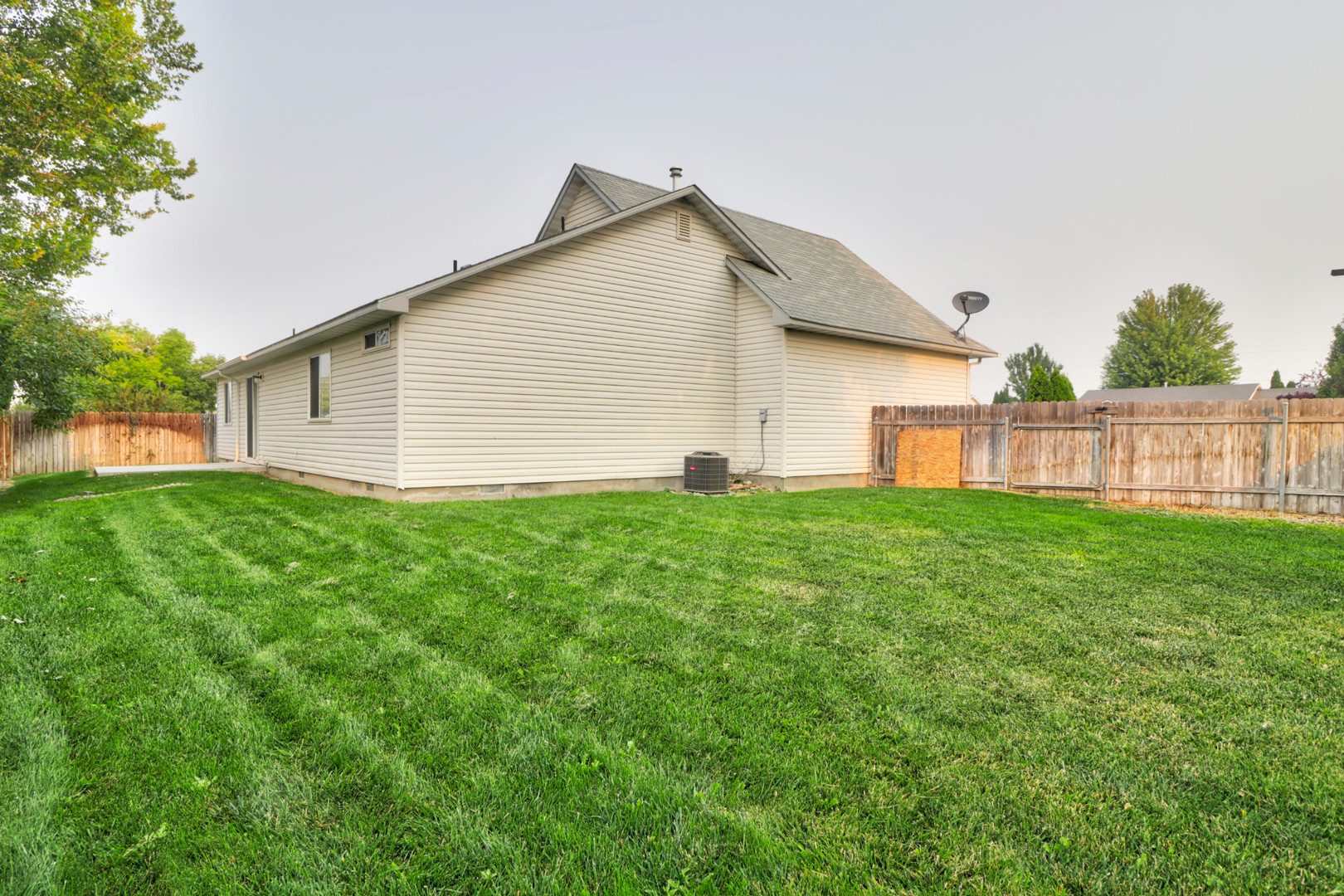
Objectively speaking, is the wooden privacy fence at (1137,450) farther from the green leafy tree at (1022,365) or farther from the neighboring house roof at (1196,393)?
the green leafy tree at (1022,365)

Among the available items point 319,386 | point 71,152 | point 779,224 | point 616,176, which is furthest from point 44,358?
point 779,224

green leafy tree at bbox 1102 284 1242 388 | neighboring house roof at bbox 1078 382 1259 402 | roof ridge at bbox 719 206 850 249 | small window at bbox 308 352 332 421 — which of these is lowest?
small window at bbox 308 352 332 421

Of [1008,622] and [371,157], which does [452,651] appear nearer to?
[1008,622]

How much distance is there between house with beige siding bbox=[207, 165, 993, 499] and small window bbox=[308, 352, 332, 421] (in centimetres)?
5

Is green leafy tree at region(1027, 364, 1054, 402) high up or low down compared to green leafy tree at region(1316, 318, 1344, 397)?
down

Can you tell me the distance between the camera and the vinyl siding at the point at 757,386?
468 inches

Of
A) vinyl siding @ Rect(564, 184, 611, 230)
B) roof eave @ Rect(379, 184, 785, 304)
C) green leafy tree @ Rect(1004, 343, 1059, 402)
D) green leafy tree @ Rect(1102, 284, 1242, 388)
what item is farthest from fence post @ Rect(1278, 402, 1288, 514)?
green leafy tree @ Rect(1004, 343, 1059, 402)

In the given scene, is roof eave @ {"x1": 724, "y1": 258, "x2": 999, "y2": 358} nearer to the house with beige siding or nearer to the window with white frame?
the house with beige siding

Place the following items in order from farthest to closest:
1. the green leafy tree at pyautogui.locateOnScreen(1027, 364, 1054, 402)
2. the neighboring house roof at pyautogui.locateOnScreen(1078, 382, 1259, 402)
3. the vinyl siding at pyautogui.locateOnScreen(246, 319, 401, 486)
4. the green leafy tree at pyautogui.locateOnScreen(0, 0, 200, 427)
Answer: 1. the neighboring house roof at pyautogui.locateOnScreen(1078, 382, 1259, 402)
2. the green leafy tree at pyautogui.locateOnScreen(1027, 364, 1054, 402)
3. the green leafy tree at pyautogui.locateOnScreen(0, 0, 200, 427)
4. the vinyl siding at pyautogui.locateOnScreen(246, 319, 401, 486)

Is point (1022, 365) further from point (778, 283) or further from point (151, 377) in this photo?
point (151, 377)

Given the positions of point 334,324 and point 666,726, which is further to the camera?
point 334,324

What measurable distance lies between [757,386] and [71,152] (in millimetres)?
17526

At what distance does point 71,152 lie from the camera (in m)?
14.0

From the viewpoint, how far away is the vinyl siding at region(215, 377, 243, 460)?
17.9 meters
